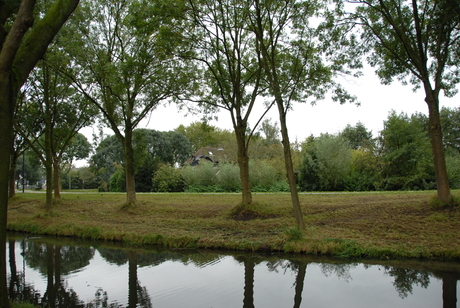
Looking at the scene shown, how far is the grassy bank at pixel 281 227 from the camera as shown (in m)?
9.59

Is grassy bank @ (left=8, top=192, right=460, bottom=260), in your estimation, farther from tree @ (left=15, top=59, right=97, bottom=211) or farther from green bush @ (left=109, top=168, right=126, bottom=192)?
green bush @ (left=109, top=168, right=126, bottom=192)

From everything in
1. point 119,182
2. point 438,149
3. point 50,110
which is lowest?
point 119,182

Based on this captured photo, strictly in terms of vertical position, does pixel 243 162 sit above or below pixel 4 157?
above

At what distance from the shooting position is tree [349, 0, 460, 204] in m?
11.6

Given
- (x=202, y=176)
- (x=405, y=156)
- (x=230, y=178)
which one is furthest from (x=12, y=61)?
(x=202, y=176)

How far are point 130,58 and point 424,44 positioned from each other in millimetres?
11857

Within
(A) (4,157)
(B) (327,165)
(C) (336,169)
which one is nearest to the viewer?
(A) (4,157)

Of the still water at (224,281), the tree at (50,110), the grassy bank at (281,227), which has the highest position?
the tree at (50,110)

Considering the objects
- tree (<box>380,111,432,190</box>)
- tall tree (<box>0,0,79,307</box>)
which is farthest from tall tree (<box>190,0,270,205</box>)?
tree (<box>380,111,432,190</box>)

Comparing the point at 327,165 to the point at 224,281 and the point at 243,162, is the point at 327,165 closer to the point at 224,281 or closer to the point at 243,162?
the point at 243,162

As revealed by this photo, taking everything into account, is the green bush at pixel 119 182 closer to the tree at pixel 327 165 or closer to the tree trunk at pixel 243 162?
the tree at pixel 327 165

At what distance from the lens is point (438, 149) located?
11.6 meters

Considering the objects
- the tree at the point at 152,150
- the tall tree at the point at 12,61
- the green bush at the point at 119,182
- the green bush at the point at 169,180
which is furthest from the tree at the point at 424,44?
the tree at the point at 152,150

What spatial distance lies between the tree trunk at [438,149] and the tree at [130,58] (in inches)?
377
